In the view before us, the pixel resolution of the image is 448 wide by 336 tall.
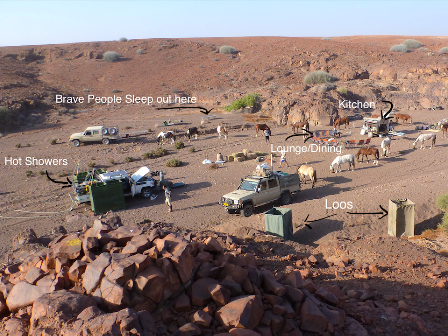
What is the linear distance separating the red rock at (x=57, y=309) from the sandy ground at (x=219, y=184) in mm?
8895

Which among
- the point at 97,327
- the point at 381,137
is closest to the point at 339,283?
the point at 97,327

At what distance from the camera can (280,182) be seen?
54.8ft

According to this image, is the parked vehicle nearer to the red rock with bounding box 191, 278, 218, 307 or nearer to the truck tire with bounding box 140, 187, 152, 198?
the truck tire with bounding box 140, 187, 152, 198

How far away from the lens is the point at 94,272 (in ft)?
19.3

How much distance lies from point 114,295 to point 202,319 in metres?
1.34

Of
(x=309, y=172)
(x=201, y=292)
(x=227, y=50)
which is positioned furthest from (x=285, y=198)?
(x=227, y=50)

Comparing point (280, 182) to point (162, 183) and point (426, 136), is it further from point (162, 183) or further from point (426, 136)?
point (426, 136)

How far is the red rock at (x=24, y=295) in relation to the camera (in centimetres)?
604

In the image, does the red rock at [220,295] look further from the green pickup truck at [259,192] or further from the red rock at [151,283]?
the green pickup truck at [259,192]

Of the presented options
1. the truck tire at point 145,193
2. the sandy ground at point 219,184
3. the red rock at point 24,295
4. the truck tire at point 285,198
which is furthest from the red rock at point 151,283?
the truck tire at point 145,193

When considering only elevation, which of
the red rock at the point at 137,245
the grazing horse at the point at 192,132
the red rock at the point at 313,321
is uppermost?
the red rock at the point at 137,245

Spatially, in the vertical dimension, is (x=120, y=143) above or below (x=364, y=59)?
below

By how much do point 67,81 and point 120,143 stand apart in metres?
34.9

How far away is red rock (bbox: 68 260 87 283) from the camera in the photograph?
6172 millimetres
